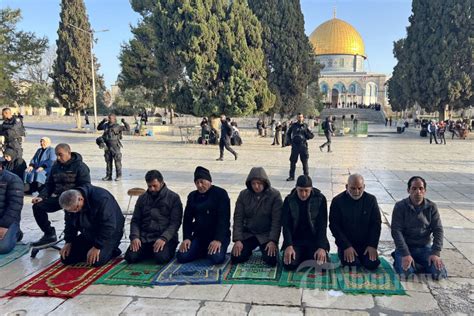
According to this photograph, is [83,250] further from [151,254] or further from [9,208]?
[9,208]

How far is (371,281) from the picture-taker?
4.05 metres

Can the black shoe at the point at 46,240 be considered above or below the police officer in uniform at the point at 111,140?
below

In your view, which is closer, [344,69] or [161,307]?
[161,307]

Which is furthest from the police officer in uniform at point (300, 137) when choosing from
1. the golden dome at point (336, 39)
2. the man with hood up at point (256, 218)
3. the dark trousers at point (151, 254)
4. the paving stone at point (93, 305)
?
the golden dome at point (336, 39)

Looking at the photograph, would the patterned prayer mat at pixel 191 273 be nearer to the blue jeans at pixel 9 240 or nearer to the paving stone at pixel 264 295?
the paving stone at pixel 264 295

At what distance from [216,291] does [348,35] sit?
7382 cm

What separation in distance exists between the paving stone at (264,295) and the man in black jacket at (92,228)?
1.51 meters

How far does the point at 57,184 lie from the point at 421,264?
4.40 metres

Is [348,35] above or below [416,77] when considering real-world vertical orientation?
above

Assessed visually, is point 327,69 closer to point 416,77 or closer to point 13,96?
point 416,77

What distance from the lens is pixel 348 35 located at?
2810 inches

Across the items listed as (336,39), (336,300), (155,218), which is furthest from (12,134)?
(336,39)

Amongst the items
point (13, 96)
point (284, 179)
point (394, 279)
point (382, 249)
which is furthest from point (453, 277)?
point (13, 96)

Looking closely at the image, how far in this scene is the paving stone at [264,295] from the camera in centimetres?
364
